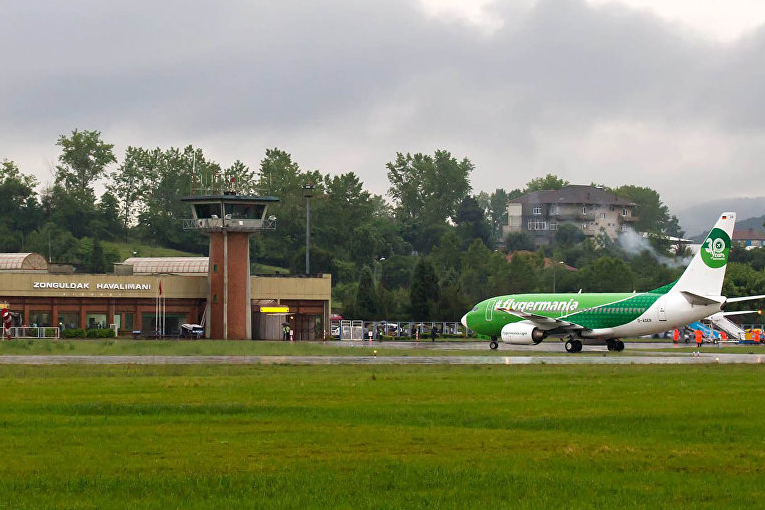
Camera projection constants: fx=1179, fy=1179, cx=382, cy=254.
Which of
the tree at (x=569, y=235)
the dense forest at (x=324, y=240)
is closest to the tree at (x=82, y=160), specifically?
the dense forest at (x=324, y=240)

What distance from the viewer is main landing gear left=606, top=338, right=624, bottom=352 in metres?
71.5

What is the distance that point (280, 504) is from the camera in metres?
16.0

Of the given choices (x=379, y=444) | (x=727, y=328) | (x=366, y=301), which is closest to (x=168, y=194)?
(x=366, y=301)

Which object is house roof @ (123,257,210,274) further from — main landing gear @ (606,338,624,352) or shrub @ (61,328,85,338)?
main landing gear @ (606,338,624,352)

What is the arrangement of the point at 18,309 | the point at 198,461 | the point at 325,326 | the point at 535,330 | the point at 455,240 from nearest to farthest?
the point at 198,461 → the point at 535,330 → the point at 18,309 → the point at 325,326 → the point at 455,240

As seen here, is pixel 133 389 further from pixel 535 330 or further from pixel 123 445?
pixel 535 330

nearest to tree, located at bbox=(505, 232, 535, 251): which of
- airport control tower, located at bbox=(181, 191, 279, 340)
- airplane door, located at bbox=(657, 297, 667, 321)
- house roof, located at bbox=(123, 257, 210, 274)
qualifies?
house roof, located at bbox=(123, 257, 210, 274)

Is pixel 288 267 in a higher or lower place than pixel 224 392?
higher

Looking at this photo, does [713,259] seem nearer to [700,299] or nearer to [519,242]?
[700,299]

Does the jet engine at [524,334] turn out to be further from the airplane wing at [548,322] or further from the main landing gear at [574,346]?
the main landing gear at [574,346]

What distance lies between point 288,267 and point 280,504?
6041 inches

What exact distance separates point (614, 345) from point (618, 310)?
2306 millimetres

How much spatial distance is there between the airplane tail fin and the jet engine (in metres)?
10.4

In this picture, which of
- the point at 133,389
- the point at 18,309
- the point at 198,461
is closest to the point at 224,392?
the point at 133,389
